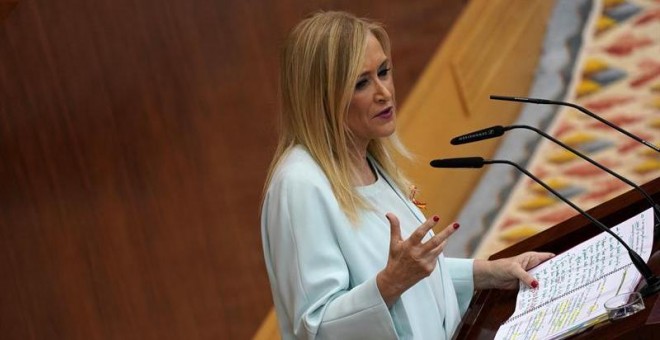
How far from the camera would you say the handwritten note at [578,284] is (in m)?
1.85

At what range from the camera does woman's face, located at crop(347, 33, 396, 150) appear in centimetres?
217

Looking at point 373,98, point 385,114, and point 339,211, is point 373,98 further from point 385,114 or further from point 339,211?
point 339,211

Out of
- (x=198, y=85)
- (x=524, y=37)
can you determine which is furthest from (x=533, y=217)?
(x=198, y=85)

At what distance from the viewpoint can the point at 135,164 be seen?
3.39 m

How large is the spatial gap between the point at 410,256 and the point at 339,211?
225 mm

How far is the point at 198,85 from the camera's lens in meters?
3.66

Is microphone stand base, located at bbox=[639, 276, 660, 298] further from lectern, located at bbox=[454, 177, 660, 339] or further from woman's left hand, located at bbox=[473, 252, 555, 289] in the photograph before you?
woman's left hand, located at bbox=[473, 252, 555, 289]

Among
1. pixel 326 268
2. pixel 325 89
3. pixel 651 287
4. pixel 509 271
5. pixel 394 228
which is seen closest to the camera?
pixel 651 287

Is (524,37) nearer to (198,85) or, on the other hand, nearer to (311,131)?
(198,85)

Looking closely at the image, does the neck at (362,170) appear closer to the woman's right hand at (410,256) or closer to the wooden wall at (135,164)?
the woman's right hand at (410,256)

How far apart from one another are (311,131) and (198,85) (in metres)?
1.52

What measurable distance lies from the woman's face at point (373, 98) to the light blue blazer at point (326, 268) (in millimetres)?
103

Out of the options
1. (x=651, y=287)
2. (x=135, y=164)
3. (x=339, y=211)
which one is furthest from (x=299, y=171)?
(x=135, y=164)

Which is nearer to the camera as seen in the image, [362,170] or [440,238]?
[440,238]
